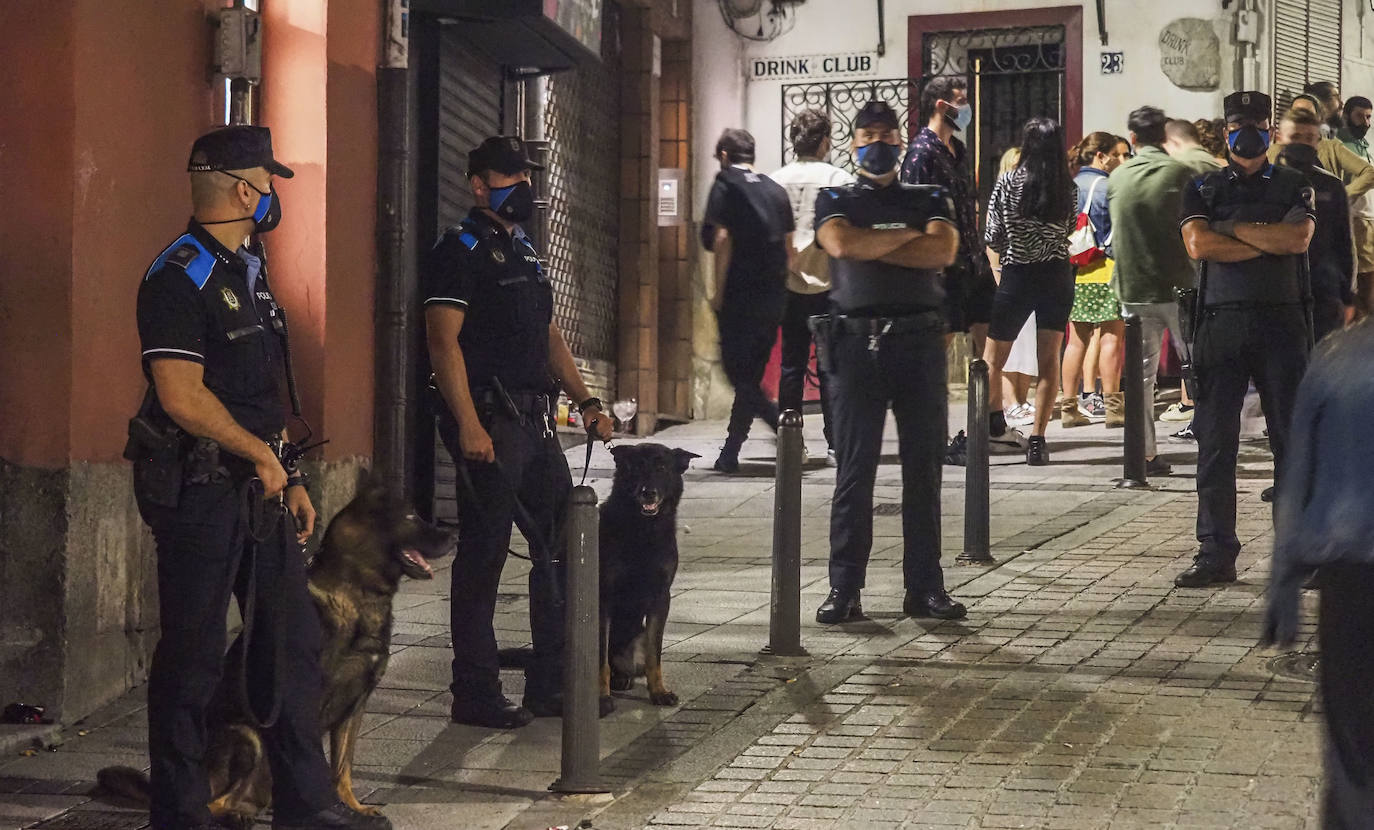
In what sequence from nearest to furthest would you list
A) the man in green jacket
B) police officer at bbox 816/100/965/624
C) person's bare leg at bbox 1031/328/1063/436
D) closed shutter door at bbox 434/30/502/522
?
police officer at bbox 816/100/965/624 < closed shutter door at bbox 434/30/502/522 < the man in green jacket < person's bare leg at bbox 1031/328/1063/436

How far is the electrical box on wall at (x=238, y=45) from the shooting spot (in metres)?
7.91

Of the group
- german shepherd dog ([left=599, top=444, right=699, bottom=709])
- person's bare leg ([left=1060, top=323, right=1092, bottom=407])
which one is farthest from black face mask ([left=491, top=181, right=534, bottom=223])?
person's bare leg ([left=1060, top=323, right=1092, bottom=407])

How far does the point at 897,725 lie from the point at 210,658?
243cm

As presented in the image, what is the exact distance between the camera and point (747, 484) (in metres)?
12.5

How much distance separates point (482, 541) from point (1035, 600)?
3042 mm

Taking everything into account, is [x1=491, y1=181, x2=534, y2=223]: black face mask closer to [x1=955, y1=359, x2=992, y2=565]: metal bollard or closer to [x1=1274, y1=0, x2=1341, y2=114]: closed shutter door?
[x1=955, y1=359, x2=992, y2=565]: metal bollard

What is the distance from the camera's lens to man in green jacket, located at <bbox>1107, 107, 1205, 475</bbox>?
12.3m

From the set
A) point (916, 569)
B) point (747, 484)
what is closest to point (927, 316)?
point (916, 569)

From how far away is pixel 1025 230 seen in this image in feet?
40.8

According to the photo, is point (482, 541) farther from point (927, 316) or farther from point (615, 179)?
point (615, 179)

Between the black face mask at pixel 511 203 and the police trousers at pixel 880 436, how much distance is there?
1848 mm

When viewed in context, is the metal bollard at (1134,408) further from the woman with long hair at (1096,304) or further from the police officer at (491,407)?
the police officer at (491,407)

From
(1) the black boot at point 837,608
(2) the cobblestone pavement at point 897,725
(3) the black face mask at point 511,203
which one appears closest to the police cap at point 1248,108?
(2) the cobblestone pavement at point 897,725

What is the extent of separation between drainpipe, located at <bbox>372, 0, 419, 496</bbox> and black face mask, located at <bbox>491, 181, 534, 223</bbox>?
2.79m
